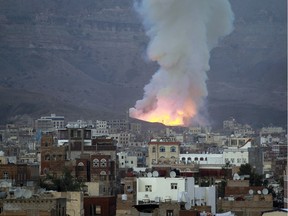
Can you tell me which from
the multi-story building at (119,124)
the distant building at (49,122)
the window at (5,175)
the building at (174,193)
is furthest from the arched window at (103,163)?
the multi-story building at (119,124)

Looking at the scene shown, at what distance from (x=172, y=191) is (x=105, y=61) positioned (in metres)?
133

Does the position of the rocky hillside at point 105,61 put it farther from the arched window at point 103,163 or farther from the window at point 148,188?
the window at point 148,188

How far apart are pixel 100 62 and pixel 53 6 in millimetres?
10054

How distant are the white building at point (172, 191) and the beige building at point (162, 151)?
3415 centimetres

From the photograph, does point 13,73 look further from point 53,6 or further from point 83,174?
point 83,174

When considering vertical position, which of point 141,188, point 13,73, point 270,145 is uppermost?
point 13,73

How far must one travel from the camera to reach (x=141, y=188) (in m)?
42.7

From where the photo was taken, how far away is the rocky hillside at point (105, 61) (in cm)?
14488

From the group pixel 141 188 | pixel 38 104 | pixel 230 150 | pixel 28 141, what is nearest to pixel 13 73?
pixel 38 104

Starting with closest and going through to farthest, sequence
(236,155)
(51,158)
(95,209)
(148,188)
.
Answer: (95,209), (148,188), (51,158), (236,155)

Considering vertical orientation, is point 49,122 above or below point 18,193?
above

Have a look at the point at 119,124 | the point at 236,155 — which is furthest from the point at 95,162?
the point at 119,124

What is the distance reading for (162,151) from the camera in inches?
3216

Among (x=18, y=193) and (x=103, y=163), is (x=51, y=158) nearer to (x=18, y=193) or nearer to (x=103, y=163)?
(x=103, y=163)
